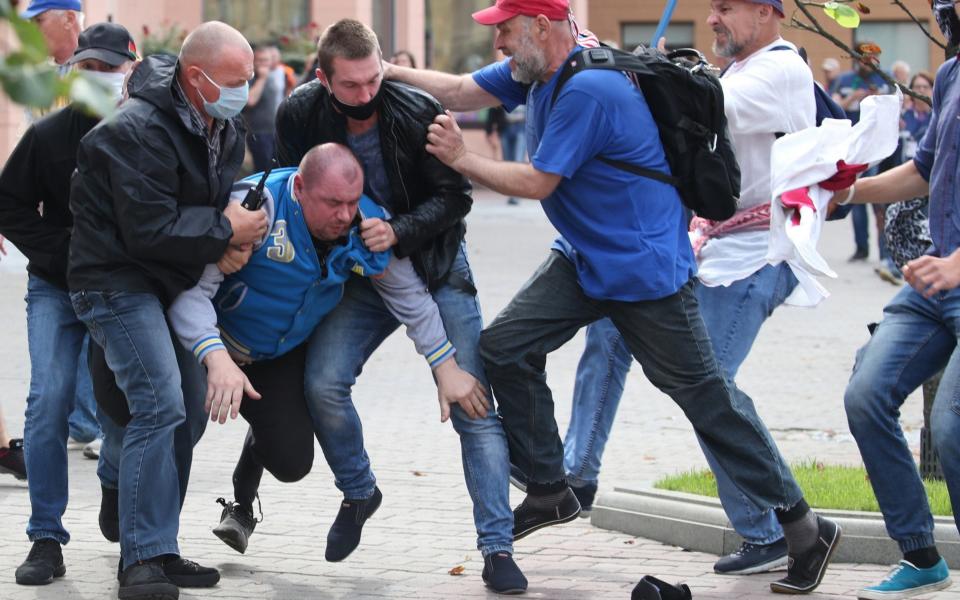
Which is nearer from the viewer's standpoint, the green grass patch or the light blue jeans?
the light blue jeans

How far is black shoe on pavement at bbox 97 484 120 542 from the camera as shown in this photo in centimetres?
552

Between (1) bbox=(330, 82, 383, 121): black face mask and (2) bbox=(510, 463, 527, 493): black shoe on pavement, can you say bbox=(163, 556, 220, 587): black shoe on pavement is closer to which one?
(2) bbox=(510, 463, 527, 493): black shoe on pavement

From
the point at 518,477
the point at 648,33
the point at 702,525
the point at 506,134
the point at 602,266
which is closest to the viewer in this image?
the point at 602,266

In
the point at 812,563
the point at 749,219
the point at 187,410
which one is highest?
the point at 749,219

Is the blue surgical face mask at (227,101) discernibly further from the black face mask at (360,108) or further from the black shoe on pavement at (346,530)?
the black shoe on pavement at (346,530)

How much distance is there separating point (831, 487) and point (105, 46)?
131 inches

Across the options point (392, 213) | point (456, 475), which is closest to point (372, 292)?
point (392, 213)

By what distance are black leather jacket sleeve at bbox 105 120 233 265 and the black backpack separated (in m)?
1.18

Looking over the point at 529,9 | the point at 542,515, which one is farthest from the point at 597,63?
the point at 542,515

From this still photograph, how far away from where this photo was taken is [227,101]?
4891 mm

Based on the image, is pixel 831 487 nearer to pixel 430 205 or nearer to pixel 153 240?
pixel 430 205

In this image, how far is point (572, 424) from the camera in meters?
6.46

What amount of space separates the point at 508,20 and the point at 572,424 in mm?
2063

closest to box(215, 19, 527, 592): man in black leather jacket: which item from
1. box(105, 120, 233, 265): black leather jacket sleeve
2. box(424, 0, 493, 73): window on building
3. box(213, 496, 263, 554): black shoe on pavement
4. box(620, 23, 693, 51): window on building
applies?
box(213, 496, 263, 554): black shoe on pavement
